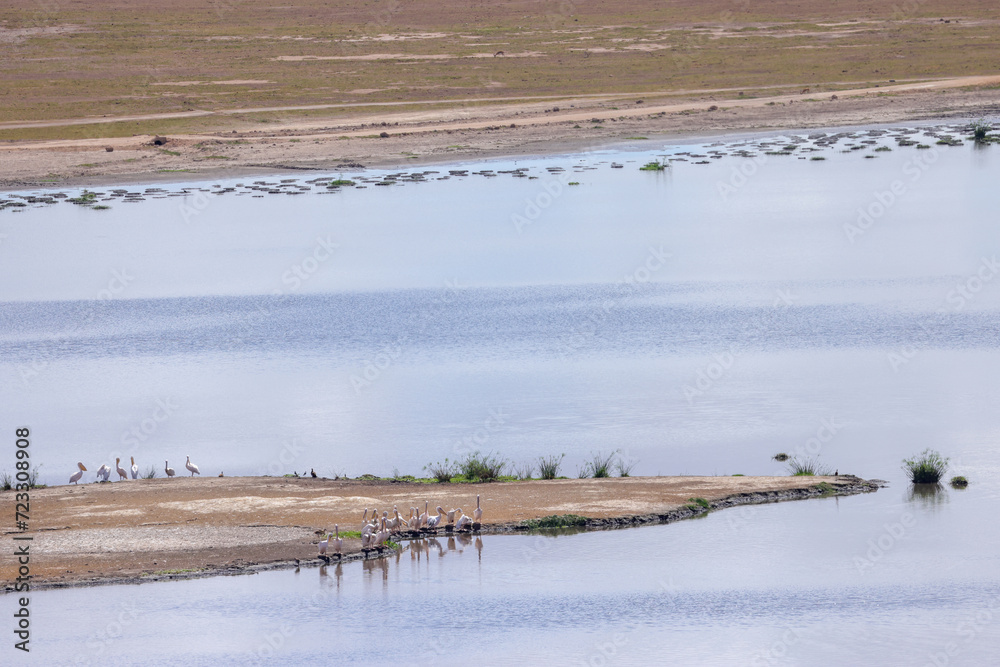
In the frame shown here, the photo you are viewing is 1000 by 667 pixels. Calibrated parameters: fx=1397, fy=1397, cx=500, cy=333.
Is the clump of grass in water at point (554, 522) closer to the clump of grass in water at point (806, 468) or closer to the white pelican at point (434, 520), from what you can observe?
the white pelican at point (434, 520)

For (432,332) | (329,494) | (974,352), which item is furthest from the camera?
(432,332)

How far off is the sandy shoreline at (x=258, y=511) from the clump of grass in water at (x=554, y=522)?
0.55 feet

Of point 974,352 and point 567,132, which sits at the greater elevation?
point 567,132

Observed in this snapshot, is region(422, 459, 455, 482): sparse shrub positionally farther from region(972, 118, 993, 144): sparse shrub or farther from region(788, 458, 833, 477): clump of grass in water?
region(972, 118, 993, 144): sparse shrub

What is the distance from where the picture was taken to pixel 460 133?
254 feet

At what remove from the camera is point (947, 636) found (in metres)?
20.6

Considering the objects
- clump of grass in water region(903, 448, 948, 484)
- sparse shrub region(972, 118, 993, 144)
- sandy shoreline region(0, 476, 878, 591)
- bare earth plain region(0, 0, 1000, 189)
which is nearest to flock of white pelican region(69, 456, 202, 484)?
sandy shoreline region(0, 476, 878, 591)

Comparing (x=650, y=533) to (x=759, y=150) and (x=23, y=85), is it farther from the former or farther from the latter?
(x=23, y=85)

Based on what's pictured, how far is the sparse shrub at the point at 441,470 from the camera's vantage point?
27.5 metres

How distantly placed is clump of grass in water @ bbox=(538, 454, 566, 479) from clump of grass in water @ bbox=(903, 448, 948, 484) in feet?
22.2

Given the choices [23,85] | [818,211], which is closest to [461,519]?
[818,211]

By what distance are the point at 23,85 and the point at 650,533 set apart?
7869 cm

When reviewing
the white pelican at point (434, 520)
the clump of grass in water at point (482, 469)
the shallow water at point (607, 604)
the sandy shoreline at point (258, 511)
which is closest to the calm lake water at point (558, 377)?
the shallow water at point (607, 604)

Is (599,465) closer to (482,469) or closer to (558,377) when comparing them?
(482,469)
